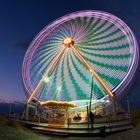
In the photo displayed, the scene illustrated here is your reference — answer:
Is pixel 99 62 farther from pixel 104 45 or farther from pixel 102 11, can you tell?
pixel 102 11

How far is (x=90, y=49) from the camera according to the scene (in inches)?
1185

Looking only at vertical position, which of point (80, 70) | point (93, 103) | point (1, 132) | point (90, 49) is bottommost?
point (1, 132)

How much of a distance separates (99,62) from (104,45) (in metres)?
2.15

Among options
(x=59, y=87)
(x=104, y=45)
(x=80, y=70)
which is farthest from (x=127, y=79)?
(x=59, y=87)

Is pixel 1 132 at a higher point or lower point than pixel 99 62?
lower

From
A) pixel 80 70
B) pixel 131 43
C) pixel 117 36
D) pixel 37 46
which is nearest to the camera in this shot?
pixel 131 43

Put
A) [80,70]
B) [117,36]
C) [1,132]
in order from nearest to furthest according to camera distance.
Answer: [1,132], [117,36], [80,70]

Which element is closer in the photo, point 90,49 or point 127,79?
point 127,79

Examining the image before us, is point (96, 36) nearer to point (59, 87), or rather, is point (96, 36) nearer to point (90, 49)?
point (90, 49)

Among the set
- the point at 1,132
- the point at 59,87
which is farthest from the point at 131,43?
the point at 1,132

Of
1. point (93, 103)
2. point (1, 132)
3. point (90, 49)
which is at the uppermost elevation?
point (90, 49)

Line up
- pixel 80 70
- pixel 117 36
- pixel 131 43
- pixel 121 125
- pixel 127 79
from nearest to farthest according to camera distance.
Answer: pixel 121 125 < pixel 127 79 < pixel 131 43 < pixel 117 36 < pixel 80 70

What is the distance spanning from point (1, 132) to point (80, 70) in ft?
57.7

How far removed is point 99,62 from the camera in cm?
2902
